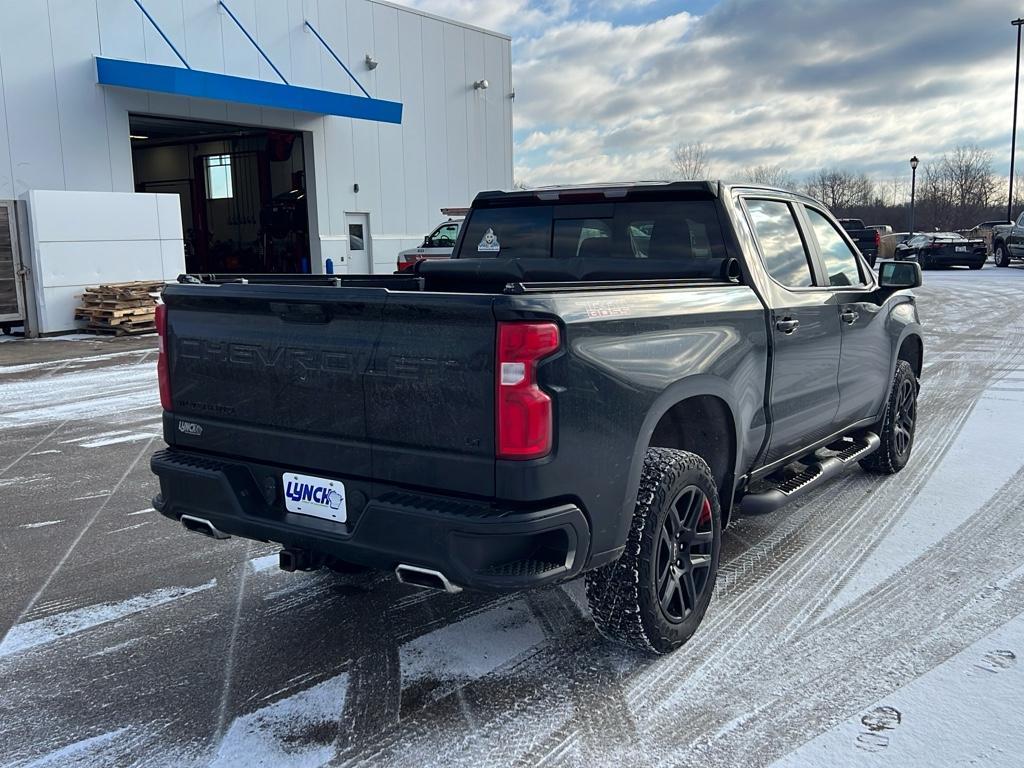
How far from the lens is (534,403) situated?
290cm

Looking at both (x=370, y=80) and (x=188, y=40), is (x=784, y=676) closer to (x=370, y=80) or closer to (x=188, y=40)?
(x=188, y=40)

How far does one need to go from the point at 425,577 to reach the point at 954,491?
4228 millimetres

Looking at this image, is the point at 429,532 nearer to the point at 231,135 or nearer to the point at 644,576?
the point at 644,576

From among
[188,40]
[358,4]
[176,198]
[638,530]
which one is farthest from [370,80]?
[638,530]

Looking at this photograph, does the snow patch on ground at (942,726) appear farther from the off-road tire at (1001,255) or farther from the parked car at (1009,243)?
the off-road tire at (1001,255)

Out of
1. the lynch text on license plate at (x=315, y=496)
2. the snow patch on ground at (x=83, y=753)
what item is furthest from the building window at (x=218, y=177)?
the snow patch on ground at (x=83, y=753)

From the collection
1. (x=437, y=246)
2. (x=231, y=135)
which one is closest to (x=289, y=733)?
(x=437, y=246)

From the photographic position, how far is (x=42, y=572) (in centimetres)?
465

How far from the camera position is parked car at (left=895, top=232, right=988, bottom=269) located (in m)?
31.1

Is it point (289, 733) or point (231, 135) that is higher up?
point (231, 135)

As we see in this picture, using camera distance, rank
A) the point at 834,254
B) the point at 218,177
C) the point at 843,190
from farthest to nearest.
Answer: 1. the point at 843,190
2. the point at 218,177
3. the point at 834,254

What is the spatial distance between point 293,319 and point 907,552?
11.3 feet

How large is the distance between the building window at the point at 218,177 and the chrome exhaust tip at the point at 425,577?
95.1 ft

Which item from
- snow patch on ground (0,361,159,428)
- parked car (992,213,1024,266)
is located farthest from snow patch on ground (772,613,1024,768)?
parked car (992,213,1024,266)
